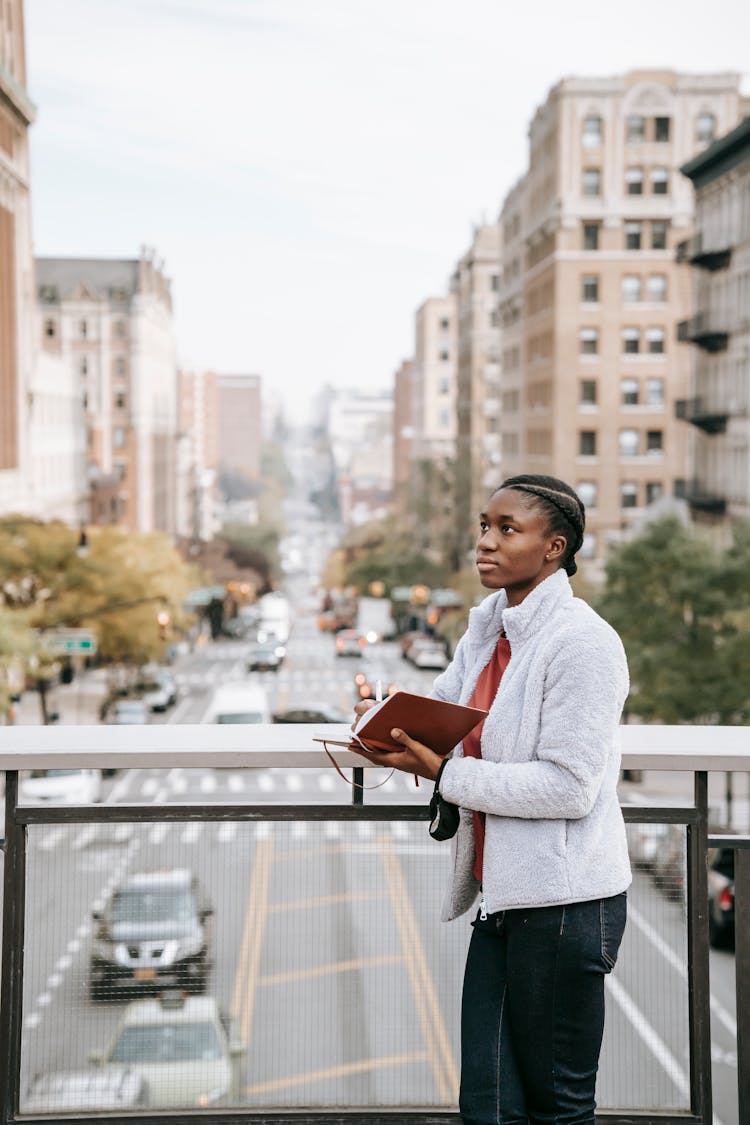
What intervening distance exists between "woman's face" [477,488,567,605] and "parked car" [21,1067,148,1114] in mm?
2022

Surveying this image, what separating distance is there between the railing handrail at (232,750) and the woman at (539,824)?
0.61 metres

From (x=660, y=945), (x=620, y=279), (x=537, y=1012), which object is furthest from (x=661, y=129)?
(x=537, y=1012)

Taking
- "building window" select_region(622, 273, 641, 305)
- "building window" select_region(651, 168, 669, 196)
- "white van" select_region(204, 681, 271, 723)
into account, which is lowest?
"white van" select_region(204, 681, 271, 723)

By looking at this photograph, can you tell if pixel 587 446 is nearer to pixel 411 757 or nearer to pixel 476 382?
pixel 476 382

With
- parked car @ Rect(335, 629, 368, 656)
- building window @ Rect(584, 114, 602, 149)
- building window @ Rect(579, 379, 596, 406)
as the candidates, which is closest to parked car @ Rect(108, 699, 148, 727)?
building window @ Rect(579, 379, 596, 406)

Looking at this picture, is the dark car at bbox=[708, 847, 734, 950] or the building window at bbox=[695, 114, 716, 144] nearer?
the dark car at bbox=[708, 847, 734, 950]

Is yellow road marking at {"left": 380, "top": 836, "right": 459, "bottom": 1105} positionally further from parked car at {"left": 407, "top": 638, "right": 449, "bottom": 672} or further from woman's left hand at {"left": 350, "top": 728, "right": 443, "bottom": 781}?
parked car at {"left": 407, "top": 638, "right": 449, "bottom": 672}

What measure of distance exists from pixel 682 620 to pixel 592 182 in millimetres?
46002

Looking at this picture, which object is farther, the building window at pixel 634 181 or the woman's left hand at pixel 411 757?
the building window at pixel 634 181

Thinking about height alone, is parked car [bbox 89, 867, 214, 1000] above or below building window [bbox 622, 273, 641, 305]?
below

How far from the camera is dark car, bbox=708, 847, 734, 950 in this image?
466cm

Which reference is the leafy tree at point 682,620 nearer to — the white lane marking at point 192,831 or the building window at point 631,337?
the white lane marking at point 192,831

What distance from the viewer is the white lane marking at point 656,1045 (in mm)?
4566

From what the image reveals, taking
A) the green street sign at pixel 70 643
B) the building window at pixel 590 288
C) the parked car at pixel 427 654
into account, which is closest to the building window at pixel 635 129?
the building window at pixel 590 288
